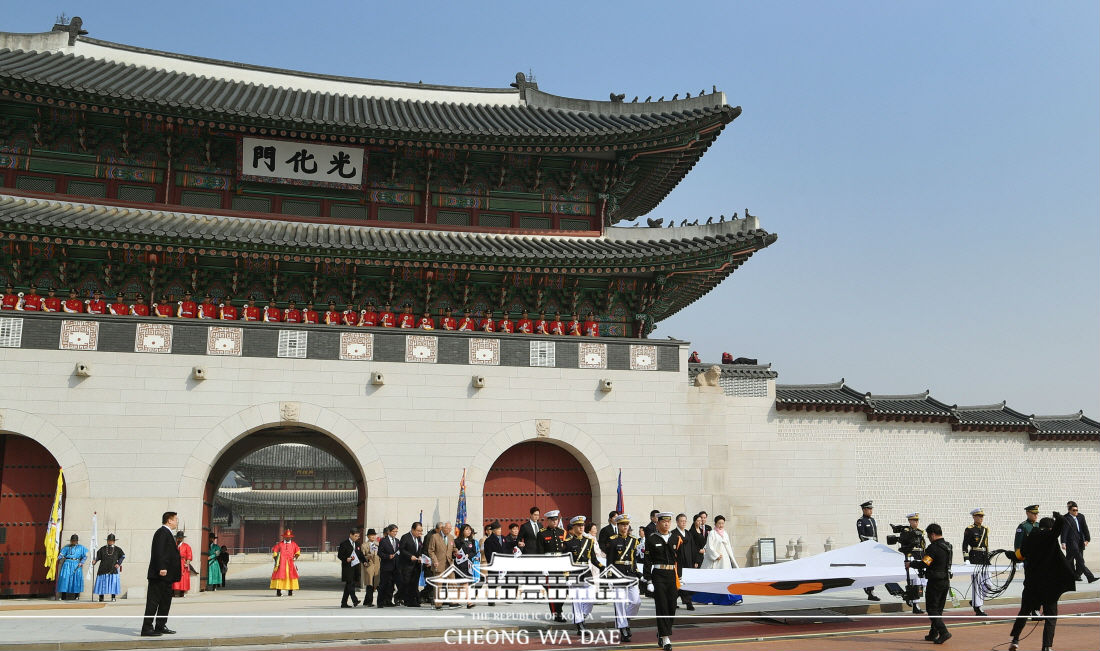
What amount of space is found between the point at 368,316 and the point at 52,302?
247 inches

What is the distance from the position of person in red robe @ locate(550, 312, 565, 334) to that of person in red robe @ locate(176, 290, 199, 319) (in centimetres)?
759

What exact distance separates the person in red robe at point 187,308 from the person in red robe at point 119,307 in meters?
1.00

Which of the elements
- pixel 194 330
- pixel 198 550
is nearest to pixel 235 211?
pixel 194 330

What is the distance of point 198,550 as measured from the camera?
17.8 metres

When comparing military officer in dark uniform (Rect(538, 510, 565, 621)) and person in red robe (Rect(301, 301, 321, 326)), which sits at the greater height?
person in red robe (Rect(301, 301, 321, 326))

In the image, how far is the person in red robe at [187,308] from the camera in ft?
62.5

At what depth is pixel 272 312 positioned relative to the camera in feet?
64.1

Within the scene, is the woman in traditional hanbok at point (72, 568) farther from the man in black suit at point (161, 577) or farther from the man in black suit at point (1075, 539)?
the man in black suit at point (1075, 539)

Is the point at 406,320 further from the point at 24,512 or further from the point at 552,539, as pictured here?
the point at 24,512

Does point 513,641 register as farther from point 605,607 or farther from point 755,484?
point 755,484

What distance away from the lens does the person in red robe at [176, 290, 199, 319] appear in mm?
19062

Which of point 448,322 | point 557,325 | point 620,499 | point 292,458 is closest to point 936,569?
point 620,499

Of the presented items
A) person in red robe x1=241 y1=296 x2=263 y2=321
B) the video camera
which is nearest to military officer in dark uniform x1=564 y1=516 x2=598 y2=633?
the video camera

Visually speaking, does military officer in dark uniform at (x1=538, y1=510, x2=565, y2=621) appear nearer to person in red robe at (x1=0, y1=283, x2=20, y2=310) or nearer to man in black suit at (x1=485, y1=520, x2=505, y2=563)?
man in black suit at (x1=485, y1=520, x2=505, y2=563)
